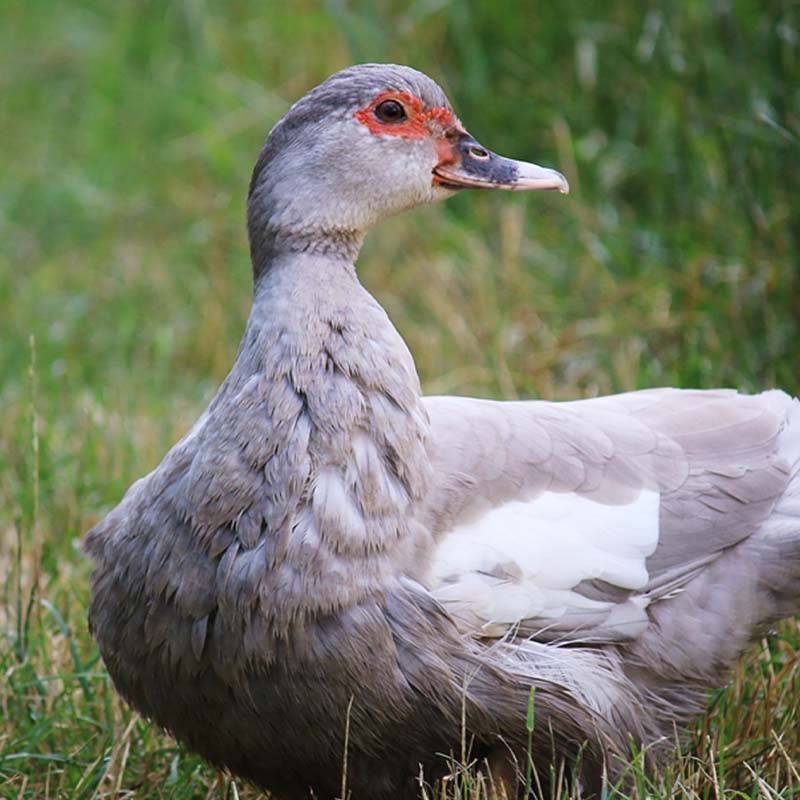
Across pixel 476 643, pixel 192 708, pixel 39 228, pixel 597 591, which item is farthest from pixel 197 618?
pixel 39 228

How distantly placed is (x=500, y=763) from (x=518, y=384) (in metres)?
2.27

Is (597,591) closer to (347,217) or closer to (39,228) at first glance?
(347,217)

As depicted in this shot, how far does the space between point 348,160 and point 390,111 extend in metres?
0.16

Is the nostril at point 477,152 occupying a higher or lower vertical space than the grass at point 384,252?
higher

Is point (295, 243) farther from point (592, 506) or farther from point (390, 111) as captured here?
point (592, 506)

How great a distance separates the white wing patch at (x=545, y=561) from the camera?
3.04 metres

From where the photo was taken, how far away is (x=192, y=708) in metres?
3.04

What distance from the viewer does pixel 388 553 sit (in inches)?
117

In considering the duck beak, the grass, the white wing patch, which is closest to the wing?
the white wing patch

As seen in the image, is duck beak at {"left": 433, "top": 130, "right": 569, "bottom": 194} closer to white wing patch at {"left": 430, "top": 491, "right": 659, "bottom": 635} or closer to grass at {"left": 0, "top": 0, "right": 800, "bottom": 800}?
white wing patch at {"left": 430, "top": 491, "right": 659, "bottom": 635}

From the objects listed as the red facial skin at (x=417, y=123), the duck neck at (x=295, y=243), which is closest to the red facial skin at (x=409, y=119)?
the red facial skin at (x=417, y=123)

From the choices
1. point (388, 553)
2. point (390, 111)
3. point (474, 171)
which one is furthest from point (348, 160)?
point (388, 553)

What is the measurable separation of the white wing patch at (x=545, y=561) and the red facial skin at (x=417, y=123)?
784 mm

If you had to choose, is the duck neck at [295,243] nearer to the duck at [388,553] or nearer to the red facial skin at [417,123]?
the duck at [388,553]
